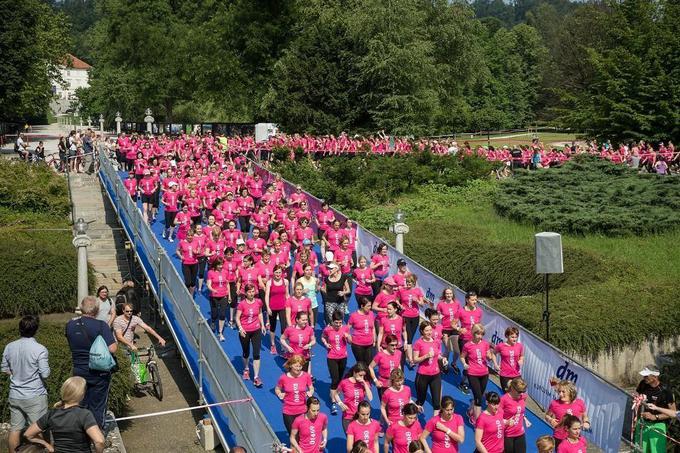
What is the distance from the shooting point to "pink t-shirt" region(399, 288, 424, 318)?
14961 mm

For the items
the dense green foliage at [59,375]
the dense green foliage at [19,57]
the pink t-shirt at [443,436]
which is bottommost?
the dense green foliage at [59,375]

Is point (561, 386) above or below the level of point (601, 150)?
below

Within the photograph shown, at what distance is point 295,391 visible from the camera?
37.3 ft

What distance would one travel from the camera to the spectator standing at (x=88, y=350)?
33.1 ft

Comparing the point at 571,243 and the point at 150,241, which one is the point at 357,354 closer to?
the point at 150,241

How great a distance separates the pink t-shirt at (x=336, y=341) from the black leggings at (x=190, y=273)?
19.2 feet

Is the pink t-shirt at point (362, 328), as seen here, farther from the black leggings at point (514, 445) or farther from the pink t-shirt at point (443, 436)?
the pink t-shirt at point (443, 436)

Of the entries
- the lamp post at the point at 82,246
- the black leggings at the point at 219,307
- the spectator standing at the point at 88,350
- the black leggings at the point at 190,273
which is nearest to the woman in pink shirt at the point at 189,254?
the black leggings at the point at 190,273

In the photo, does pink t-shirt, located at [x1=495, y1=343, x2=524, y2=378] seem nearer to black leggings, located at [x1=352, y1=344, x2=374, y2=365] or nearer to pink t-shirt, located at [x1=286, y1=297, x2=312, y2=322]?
black leggings, located at [x1=352, y1=344, x2=374, y2=365]

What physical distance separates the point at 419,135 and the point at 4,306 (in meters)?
27.3

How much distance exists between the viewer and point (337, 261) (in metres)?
17.0

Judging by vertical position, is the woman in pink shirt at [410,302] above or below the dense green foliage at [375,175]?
below

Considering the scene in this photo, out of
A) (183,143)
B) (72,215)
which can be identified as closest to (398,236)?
(72,215)

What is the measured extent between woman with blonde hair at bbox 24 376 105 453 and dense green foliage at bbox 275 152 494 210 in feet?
71.9
